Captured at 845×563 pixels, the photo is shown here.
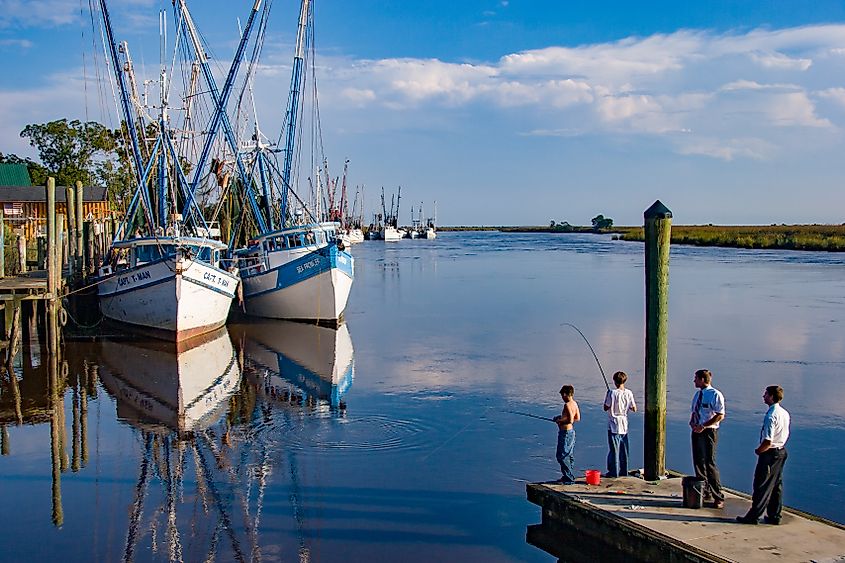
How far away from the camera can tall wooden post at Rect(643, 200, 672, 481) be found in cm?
1149

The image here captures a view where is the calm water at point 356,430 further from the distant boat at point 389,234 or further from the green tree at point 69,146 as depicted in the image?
the distant boat at point 389,234

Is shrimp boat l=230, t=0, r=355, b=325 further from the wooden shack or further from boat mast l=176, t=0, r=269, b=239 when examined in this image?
the wooden shack

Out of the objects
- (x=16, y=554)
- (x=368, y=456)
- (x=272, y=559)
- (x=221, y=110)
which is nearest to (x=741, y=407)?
(x=368, y=456)

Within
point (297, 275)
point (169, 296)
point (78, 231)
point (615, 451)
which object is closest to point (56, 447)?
point (615, 451)

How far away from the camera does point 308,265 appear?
33.5 m

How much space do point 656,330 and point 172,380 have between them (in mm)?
14573

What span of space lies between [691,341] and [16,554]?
2120 centimetres

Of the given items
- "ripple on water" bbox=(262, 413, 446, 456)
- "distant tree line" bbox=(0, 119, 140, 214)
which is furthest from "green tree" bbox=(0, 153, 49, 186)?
"ripple on water" bbox=(262, 413, 446, 456)

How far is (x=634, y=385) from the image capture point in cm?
2119

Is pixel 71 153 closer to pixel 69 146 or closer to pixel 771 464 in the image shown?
pixel 69 146

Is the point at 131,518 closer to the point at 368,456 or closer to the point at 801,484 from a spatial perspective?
the point at 368,456

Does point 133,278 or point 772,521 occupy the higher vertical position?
point 133,278

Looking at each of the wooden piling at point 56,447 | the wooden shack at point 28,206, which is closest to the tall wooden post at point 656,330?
the wooden piling at point 56,447

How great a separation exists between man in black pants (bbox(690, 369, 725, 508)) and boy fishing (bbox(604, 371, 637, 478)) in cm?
108
